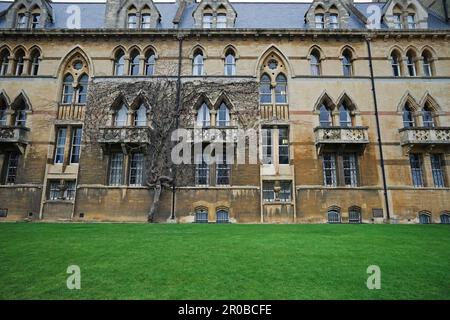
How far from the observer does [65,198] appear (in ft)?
61.1

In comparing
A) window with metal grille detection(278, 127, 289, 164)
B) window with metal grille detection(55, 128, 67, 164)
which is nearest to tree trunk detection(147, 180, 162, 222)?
window with metal grille detection(55, 128, 67, 164)

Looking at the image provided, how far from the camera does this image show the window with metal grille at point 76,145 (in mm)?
19422

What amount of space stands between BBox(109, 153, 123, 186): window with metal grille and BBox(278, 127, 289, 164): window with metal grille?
1145 centimetres

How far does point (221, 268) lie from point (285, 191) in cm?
1350

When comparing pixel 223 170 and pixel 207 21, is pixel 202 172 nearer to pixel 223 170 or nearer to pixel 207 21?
pixel 223 170

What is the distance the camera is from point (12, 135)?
18406mm

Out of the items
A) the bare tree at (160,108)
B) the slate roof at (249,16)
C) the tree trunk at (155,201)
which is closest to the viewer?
the tree trunk at (155,201)

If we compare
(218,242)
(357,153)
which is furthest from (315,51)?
(218,242)

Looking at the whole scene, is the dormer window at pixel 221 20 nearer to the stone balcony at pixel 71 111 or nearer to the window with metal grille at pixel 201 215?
the stone balcony at pixel 71 111

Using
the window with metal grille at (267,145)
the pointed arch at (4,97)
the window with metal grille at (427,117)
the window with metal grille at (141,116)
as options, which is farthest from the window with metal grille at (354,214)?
the pointed arch at (4,97)

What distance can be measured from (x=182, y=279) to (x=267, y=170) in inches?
562

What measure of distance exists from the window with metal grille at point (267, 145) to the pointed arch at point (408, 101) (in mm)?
9600

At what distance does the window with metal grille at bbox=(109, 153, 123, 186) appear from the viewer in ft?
61.6

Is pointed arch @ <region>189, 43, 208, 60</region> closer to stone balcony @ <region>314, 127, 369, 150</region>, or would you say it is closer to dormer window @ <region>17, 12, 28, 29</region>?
stone balcony @ <region>314, 127, 369, 150</region>
